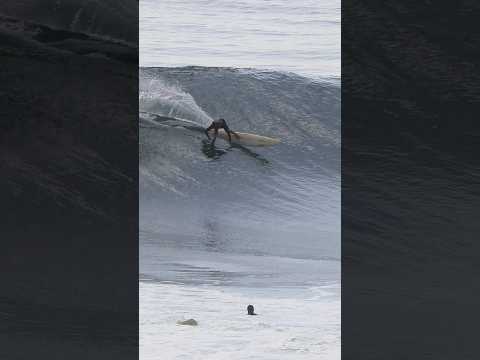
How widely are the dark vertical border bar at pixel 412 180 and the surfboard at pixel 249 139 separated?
63cm

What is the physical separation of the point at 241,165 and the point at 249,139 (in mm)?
198

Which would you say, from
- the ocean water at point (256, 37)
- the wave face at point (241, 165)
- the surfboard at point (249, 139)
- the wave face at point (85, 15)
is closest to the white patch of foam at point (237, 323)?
the wave face at point (241, 165)

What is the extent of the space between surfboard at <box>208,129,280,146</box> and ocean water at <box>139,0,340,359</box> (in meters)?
0.04

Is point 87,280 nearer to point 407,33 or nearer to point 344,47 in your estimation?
point 344,47

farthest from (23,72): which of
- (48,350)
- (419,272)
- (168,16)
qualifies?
(419,272)

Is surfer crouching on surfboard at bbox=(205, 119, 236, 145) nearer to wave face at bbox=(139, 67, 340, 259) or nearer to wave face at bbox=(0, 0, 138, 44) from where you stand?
wave face at bbox=(139, 67, 340, 259)

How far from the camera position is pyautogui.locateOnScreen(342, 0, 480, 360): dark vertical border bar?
19.6 ft

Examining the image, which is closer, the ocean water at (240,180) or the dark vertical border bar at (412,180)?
the dark vertical border bar at (412,180)

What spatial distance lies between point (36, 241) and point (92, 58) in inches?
52.0

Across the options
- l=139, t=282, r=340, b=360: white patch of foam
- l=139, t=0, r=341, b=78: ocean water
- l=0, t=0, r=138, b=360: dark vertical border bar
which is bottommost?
l=139, t=282, r=340, b=360: white patch of foam

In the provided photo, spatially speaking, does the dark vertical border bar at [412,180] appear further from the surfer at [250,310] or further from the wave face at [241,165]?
the surfer at [250,310]

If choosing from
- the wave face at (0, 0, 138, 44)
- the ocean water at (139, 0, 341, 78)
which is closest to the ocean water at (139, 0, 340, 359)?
the ocean water at (139, 0, 341, 78)

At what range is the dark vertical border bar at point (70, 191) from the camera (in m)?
6.05

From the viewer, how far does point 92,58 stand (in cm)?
610
